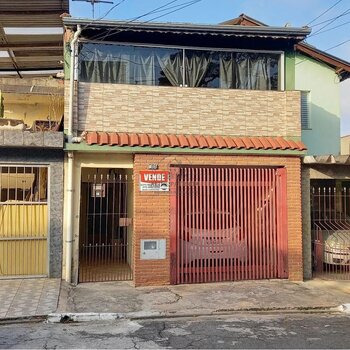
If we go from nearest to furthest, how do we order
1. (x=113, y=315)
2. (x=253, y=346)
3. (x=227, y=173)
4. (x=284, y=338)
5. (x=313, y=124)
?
(x=253, y=346) < (x=284, y=338) < (x=113, y=315) < (x=227, y=173) < (x=313, y=124)

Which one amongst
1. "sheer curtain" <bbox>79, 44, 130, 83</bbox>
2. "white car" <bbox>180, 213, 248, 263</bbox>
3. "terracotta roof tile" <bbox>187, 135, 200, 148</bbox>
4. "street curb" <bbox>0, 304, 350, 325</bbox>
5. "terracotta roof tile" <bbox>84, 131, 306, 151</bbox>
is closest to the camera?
"street curb" <bbox>0, 304, 350, 325</bbox>

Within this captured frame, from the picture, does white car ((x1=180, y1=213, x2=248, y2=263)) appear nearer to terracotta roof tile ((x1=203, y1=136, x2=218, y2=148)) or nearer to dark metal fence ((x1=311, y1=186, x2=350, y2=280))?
terracotta roof tile ((x1=203, y1=136, x2=218, y2=148))

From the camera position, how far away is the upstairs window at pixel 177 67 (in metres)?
9.73

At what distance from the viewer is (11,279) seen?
30.3 feet

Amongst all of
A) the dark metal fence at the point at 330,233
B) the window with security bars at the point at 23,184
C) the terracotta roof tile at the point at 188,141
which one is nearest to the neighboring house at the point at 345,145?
the dark metal fence at the point at 330,233

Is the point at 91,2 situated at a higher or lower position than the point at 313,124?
higher

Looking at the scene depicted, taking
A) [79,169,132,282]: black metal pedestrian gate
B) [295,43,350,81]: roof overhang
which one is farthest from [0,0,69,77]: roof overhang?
[295,43,350,81]: roof overhang

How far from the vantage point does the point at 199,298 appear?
826cm

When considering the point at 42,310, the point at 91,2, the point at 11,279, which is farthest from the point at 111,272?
the point at 91,2

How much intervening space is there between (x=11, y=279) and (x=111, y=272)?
7.24 feet

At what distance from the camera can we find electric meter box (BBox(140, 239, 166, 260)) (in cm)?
926

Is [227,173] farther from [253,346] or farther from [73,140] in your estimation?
[253,346]

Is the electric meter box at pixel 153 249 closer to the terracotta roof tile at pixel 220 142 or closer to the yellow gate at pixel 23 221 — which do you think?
the yellow gate at pixel 23 221

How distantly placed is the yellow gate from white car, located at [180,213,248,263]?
3.19 meters
